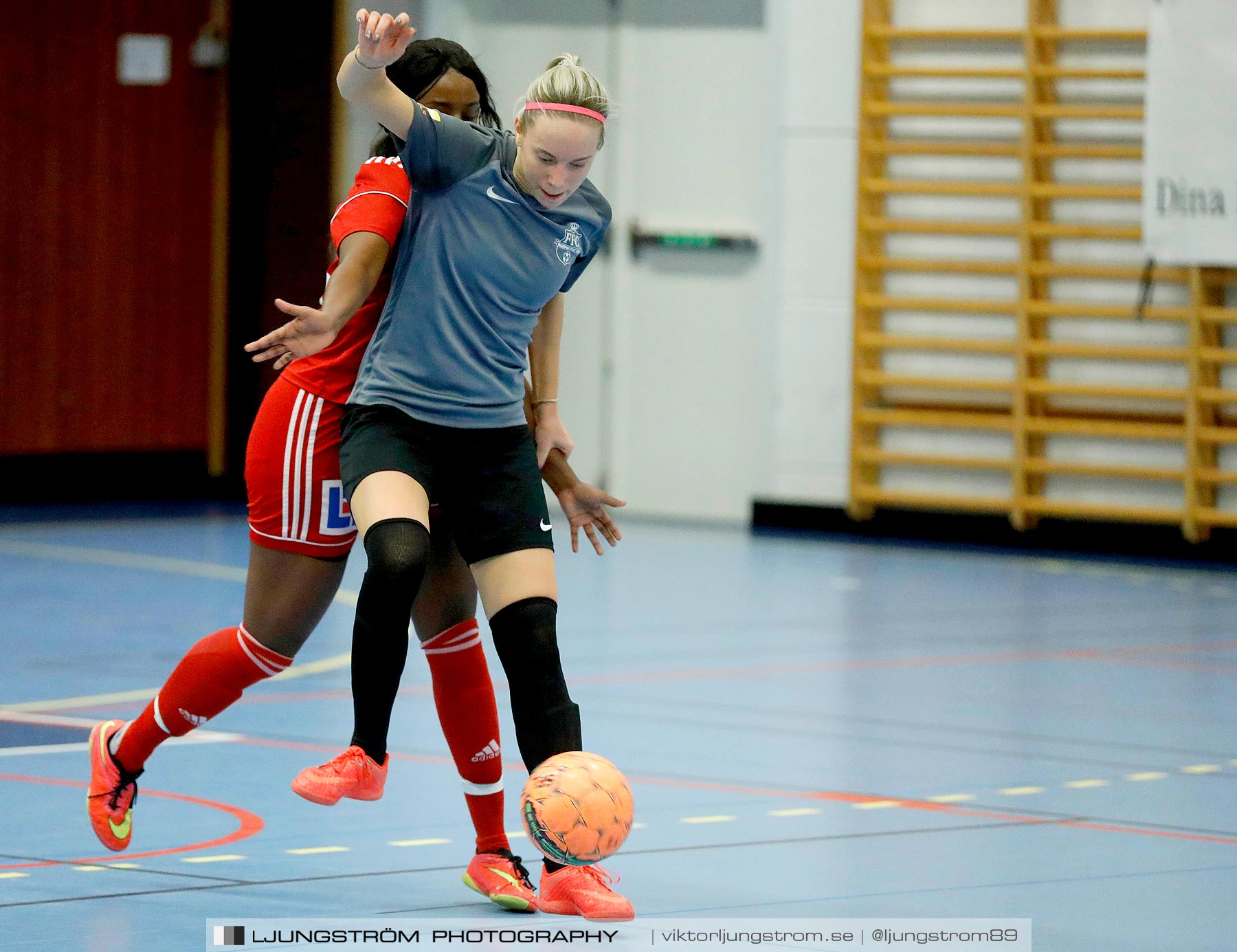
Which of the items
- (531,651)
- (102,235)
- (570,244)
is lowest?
(531,651)

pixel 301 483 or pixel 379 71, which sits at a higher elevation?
pixel 379 71

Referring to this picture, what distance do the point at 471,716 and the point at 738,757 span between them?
147 cm

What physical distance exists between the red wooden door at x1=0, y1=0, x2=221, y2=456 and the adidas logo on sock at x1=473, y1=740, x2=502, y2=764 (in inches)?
299

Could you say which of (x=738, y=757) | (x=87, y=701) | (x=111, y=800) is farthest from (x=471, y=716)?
(x=87, y=701)

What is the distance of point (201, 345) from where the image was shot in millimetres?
11367

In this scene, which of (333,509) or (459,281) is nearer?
(459,281)

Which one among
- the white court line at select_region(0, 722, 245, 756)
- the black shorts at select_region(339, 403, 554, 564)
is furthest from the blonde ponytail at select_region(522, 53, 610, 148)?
the white court line at select_region(0, 722, 245, 756)

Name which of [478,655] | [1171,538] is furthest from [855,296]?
[478,655]

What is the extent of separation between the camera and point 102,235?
1084cm

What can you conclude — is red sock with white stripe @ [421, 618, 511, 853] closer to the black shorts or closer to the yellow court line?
the black shorts

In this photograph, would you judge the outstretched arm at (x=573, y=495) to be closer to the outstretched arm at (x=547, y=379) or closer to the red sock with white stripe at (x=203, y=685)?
the outstretched arm at (x=547, y=379)

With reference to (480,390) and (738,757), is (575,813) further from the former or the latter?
(738,757)

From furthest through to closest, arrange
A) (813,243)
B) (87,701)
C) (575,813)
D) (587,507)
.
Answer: (813,243) < (87,701) < (587,507) < (575,813)

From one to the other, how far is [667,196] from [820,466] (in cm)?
166
